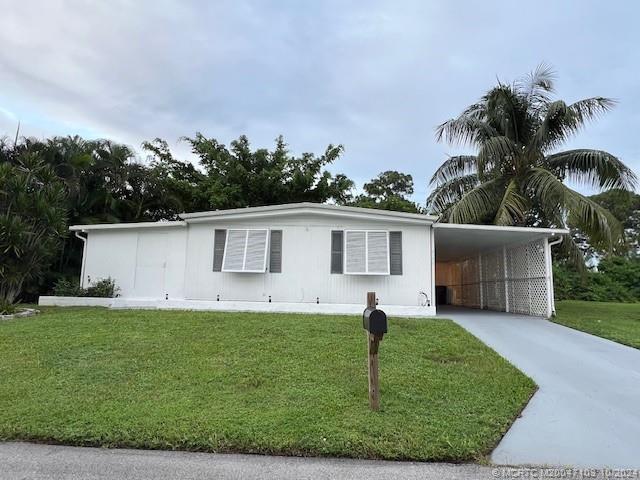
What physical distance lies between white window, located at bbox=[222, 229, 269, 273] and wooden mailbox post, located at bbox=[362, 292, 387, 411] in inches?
264

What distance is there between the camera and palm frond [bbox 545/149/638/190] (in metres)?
12.5

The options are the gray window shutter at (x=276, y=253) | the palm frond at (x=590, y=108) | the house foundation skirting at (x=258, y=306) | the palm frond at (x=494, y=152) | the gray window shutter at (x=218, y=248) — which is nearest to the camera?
the house foundation skirting at (x=258, y=306)

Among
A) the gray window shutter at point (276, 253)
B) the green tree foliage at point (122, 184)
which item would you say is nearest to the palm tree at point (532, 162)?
the gray window shutter at point (276, 253)

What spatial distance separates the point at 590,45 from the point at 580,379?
11009mm

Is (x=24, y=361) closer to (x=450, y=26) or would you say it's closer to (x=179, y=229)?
(x=179, y=229)

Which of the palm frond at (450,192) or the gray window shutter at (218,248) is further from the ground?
the palm frond at (450,192)

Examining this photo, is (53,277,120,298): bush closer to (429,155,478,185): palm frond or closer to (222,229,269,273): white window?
(222,229,269,273): white window

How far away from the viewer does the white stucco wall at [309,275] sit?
10.2 metres

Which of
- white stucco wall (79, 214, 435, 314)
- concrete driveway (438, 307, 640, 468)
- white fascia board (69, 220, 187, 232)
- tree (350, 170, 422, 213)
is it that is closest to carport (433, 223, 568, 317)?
white stucco wall (79, 214, 435, 314)

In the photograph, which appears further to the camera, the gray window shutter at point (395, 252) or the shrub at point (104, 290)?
the shrub at point (104, 290)

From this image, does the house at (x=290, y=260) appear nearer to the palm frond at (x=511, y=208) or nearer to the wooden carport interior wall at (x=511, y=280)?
the wooden carport interior wall at (x=511, y=280)

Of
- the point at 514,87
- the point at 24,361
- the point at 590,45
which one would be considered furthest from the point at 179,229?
the point at 590,45

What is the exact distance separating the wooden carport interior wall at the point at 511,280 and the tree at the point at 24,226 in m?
12.5

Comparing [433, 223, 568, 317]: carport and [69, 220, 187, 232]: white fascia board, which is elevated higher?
[69, 220, 187, 232]: white fascia board
